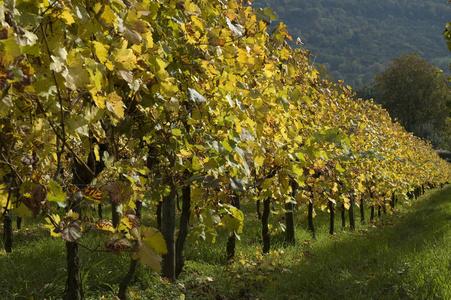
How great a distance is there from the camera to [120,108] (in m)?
1.59

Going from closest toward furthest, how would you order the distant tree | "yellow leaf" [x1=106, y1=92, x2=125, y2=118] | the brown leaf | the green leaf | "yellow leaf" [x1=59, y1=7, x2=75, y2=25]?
"yellow leaf" [x1=59, y1=7, x2=75, y2=25] < the green leaf < "yellow leaf" [x1=106, y1=92, x2=125, y2=118] < the brown leaf < the distant tree

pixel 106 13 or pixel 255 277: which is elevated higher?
pixel 106 13

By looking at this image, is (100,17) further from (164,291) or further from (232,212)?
(164,291)

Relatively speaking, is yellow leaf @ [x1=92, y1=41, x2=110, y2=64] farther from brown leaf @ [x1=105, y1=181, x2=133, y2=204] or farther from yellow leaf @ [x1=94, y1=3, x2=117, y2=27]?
brown leaf @ [x1=105, y1=181, x2=133, y2=204]

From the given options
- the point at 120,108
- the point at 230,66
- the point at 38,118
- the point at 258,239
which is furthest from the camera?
the point at 258,239

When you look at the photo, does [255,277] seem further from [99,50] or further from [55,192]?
[99,50]

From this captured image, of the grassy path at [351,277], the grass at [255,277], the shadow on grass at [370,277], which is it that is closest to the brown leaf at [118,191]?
the grass at [255,277]

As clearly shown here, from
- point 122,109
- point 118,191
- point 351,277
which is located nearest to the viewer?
point 122,109

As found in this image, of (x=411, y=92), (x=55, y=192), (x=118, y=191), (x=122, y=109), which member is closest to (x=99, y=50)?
(x=122, y=109)

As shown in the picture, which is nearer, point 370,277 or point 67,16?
point 67,16

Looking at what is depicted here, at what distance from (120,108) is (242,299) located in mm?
4453

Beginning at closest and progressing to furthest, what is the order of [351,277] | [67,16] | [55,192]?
[67,16]
[55,192]
[351,277]

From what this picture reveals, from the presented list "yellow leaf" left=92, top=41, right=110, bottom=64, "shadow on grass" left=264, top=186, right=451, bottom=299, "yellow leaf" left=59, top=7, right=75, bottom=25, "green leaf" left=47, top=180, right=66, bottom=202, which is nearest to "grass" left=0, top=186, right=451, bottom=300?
"shadow on grass" left=264, top=186, right=451, bottom=299

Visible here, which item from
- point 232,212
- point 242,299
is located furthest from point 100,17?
point 242,299
